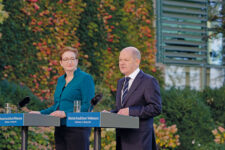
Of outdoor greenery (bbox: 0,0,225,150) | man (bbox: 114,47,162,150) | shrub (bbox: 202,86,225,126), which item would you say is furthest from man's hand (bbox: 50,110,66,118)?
shrub (bbox: 202,86,225,126)

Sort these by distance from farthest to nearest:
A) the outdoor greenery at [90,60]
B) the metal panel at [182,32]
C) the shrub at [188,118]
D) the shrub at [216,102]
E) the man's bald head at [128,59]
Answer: the metal panel at [182,32] < the shrub at [216,102] < the shrub at [188,118] < the outdoor greenery at [90,60] < the man's bald head at [128,59]

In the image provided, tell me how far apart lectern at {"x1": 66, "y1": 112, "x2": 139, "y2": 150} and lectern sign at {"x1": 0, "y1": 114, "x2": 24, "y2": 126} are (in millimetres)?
458

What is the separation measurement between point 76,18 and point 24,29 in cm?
165

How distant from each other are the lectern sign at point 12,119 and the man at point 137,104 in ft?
2.75

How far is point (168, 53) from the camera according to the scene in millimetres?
12648

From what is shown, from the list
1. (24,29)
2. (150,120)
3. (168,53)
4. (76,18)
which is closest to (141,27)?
(168,53)

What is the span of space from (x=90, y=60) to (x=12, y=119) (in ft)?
21.1

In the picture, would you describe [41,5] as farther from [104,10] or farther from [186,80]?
[186,80]

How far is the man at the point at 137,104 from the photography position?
13.5 feet

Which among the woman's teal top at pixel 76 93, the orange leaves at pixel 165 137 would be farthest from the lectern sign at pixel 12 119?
the orange leaves at pixel 165 137

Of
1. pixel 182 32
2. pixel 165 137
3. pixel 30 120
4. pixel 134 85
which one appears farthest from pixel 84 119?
pixel 182 32

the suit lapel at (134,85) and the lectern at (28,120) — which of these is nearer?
the lectern at (28,120)

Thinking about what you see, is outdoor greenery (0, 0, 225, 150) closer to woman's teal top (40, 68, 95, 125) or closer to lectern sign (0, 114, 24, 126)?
woman's teal top (40, 68, 95, 125)

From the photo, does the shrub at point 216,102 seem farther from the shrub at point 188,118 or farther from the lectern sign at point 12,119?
the lectern sign at point 12,119
